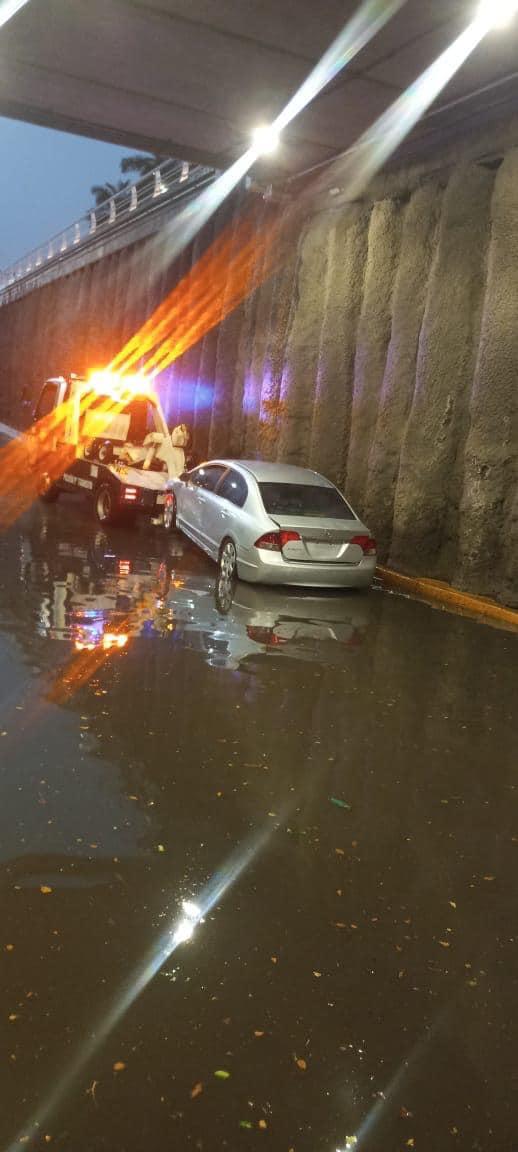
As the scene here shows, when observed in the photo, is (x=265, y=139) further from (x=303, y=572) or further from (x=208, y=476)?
(x=303, y=572)

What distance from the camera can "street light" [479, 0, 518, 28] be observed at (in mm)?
7962

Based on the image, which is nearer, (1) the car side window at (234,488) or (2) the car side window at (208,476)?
(1) the car side window at (234,488)

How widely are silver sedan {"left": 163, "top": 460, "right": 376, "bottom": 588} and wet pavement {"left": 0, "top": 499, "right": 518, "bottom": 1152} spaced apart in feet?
9.21

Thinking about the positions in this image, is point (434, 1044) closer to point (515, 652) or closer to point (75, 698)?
point (75, 698)

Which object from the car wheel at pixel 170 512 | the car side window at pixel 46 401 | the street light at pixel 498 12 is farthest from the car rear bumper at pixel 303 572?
the car side window at pixel 46 401

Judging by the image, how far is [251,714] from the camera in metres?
5.69

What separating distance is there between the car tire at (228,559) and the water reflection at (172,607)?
0.16 m

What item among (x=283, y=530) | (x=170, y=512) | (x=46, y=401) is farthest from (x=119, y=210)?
(x=283, y=530)

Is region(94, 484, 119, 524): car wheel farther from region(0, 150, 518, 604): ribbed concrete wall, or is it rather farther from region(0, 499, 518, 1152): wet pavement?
region(0, 499, 518, 1152): wet pavement

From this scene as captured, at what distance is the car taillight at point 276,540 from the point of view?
973cm

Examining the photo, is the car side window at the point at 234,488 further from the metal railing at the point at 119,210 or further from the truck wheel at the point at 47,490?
the metal railing at the point at 119,210

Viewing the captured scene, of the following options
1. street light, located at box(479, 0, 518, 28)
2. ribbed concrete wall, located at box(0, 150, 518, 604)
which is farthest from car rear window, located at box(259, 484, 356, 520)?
street light, located at box(479, 0, 518, 28)

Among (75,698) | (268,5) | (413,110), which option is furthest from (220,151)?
(75,698)

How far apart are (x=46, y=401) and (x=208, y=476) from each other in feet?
19.0
